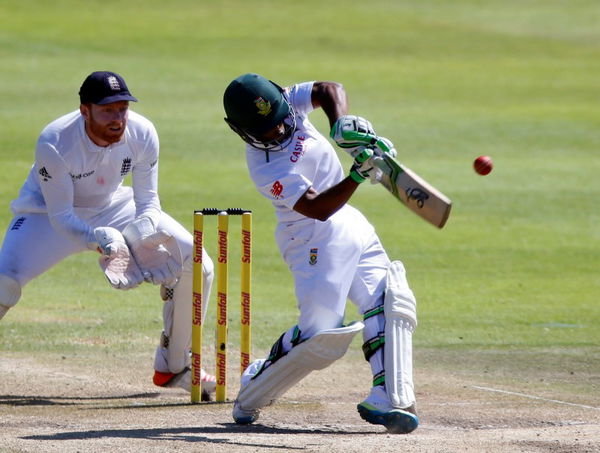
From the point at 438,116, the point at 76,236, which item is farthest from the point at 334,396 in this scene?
the point at 438,116

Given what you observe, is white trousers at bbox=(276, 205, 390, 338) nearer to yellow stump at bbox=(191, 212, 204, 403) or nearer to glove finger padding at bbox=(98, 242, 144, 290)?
yellow stump at bbox=(191, 212, 204, 403)

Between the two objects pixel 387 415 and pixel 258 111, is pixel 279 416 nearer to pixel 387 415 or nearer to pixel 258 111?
pixel 387 415

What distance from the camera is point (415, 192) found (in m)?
5.04

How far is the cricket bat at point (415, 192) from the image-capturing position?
4.95 meters

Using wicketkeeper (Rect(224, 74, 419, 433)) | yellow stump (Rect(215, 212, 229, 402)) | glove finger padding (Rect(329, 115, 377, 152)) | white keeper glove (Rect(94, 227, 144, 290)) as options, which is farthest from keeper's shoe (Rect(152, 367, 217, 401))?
glove finger padding (Rect(329, 115, 377, 152))

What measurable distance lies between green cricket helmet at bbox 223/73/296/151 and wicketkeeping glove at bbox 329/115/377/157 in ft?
1.15

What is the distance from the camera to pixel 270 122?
5.55 m

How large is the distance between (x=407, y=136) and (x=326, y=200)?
11.8 metres

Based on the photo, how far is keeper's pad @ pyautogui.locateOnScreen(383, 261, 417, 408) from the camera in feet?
17.6

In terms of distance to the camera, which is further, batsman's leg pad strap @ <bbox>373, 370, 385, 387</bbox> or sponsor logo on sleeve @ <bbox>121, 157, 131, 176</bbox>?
sponsor logo on sleeve @ <bbox>121, 157, 131, 176</bbox>

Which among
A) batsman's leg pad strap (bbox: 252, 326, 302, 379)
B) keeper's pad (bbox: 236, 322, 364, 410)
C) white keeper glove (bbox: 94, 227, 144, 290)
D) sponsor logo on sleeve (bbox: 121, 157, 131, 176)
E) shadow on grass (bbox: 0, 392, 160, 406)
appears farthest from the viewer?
sponsor logo on sleeve (bbox: 121, 157, 131, 176)

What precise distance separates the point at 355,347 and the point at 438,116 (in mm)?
10587

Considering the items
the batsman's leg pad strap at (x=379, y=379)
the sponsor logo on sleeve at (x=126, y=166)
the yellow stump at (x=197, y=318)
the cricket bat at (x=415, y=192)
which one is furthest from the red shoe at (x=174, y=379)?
the cricket bat at (x=415, y=192)

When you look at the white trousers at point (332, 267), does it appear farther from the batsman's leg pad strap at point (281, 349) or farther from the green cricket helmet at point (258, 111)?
the green cricket helmet at point (258, 111)
